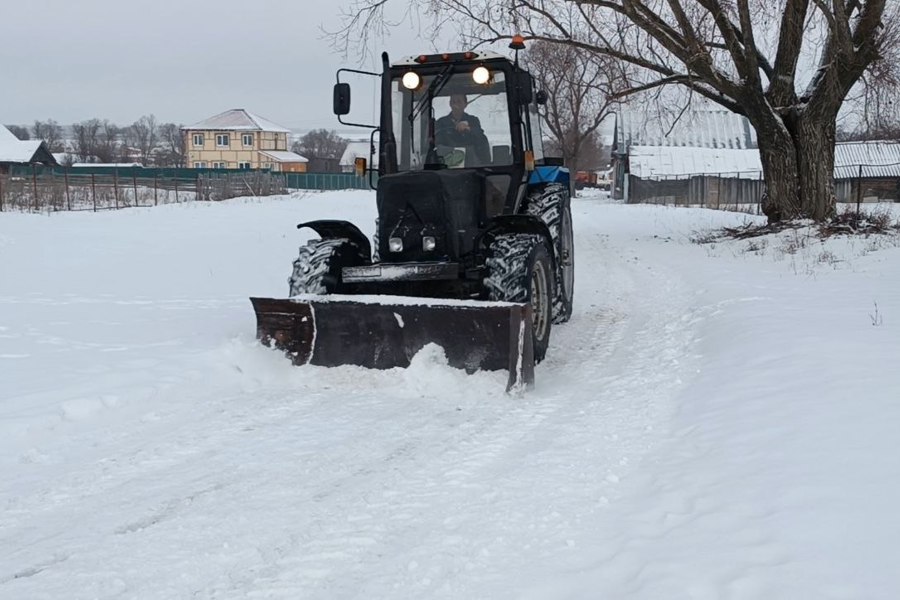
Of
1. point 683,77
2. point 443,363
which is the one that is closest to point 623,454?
point 443,363

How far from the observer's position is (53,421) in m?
4.97

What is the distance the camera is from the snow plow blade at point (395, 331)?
580 centimetres

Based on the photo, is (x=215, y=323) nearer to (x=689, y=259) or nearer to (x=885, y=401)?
(x=885, y=401)

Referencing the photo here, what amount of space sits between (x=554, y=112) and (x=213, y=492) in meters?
48.4

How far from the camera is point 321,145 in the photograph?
13712 centimetres

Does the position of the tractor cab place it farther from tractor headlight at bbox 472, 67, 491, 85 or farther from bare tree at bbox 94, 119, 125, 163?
bare tree at bbox 94, 119, 125, 163

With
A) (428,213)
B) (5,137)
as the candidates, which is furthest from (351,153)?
(428,213)

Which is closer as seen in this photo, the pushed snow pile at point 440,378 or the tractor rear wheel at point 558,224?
the pushed snow pile at point 440,378

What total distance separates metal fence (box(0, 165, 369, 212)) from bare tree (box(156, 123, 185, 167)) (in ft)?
136

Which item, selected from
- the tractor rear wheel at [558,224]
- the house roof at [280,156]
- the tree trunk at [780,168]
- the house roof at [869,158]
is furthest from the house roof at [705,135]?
the house roof at [280,156]

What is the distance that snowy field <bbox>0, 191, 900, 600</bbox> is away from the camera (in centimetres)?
308

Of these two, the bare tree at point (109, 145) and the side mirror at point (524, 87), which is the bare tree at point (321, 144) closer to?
the bare tree at point (109, 145)

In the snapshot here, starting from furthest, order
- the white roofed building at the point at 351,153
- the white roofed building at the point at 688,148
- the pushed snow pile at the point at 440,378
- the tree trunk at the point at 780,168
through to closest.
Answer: the white roofed building at the point at 351,153 < the white roofed building at the point at 688,148 < the tree trunk at the point at 780,168 < the pushed snow pile at the point at 440,378

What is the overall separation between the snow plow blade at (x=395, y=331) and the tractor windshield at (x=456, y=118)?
164 cm
